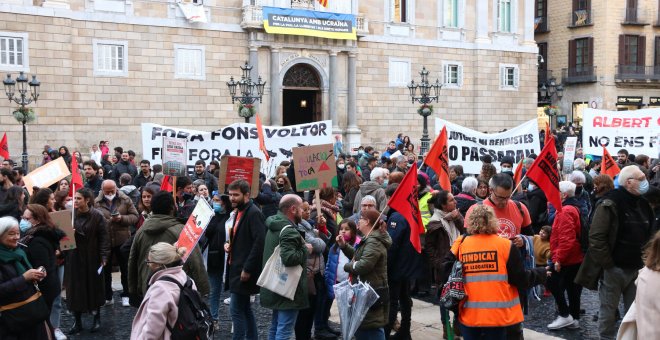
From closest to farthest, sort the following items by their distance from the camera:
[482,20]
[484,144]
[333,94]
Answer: [484,144] < [333,94] < [482,20]

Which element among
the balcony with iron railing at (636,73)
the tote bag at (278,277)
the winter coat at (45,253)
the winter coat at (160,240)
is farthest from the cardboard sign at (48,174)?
the balcony with iron railing at (636,73)

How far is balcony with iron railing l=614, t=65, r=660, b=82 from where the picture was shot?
41281mm

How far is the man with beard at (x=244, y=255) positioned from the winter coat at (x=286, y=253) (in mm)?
258

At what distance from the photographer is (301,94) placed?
31.9 meters

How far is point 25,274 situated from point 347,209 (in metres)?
6.12

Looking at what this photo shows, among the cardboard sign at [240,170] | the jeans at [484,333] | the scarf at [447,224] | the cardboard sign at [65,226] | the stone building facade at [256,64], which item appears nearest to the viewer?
the jeans at [484,333]

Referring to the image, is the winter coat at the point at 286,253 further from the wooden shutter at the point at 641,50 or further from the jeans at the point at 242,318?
the wooden shutter at the point at 641,50

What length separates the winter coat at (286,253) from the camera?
270 inches

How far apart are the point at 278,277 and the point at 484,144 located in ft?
28.4

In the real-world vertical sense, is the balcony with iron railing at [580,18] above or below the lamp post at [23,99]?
above

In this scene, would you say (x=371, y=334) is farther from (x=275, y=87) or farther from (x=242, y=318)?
(x=275, y=87)

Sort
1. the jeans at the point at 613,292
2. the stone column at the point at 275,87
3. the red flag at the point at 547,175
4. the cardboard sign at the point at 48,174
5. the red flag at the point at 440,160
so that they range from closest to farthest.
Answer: the jeans at the point at 613,292
the red flag at the point at 547,175
the cardboard sign at the point at 48,174
the red flag at the point at 440,160
the stone column at the point at 275,87

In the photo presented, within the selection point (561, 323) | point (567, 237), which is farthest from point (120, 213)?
point (561, 323)

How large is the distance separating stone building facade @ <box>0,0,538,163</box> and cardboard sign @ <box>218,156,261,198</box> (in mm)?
16662
